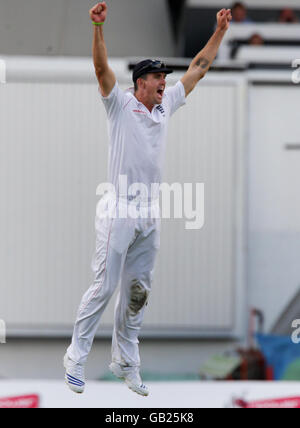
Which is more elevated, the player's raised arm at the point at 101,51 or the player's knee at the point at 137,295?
the player's raised arm at the point at 101,51

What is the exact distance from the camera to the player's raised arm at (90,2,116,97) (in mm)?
3330

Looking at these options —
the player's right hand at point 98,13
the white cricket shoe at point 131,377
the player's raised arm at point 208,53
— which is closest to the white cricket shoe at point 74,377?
the white cricket shoe at point 131,377

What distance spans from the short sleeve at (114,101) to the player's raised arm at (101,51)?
0.08 feet

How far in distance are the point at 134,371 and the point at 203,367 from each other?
364 centimetres

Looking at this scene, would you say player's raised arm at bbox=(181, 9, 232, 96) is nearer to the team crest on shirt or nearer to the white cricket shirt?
the team crest on shirt

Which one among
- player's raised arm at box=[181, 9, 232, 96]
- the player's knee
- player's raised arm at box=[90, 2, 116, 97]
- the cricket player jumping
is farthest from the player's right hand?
the player's knee

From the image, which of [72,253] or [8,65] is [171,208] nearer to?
[8,65]

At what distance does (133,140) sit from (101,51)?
0.53 m

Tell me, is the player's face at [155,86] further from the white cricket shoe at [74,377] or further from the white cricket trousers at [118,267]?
the white cricket shoe at [74,377]

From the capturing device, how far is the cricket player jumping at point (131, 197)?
363 centimetres

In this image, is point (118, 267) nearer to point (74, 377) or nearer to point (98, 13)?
point (74, 377)

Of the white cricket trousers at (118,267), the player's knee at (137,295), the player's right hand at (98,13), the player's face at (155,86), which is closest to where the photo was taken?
the player's right hand at (98,13)
